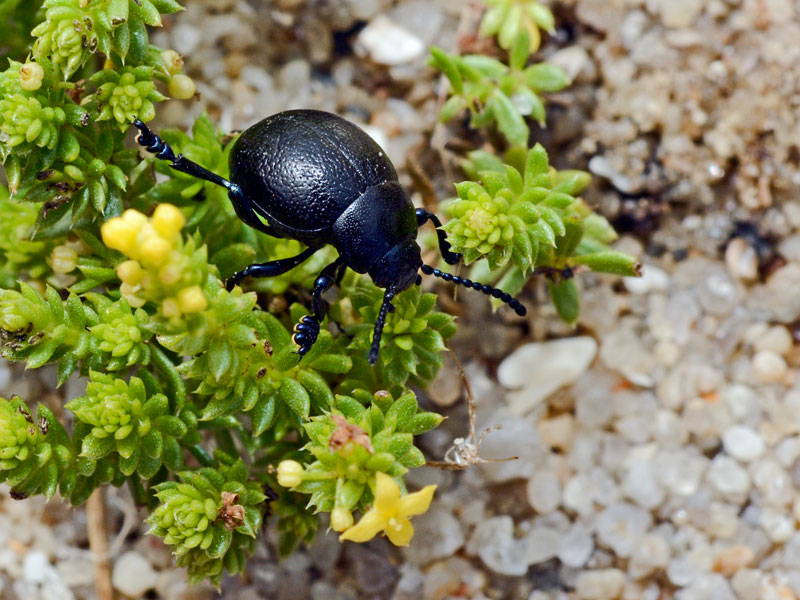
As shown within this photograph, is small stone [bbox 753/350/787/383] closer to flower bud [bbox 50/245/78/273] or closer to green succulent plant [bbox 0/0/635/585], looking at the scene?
green succulent plant [bbox 0/0/635/585]

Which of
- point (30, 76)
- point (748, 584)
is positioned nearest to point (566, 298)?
point (748, 584)

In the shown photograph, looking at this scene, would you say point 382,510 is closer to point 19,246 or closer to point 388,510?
point 388,510

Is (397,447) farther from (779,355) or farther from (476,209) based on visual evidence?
(779,355)

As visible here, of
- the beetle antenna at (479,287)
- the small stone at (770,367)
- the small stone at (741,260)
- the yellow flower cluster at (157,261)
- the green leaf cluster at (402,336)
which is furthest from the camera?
the small stone at (741,260)

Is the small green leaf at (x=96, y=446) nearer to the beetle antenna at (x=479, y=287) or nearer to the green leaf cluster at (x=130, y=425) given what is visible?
the green leaf cluster at (x=130, y=425)

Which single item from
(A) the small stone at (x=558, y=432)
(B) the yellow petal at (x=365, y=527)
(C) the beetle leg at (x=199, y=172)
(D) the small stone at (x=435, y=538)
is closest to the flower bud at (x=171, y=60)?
(C) the beetle leg at (x=199, y=172)

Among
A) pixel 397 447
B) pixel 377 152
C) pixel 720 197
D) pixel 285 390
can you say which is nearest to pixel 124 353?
pixel 285 390

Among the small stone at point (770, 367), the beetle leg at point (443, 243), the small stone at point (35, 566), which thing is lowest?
the small stone at point (35, 566)
